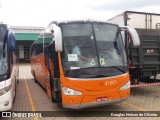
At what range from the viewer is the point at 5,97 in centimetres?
672

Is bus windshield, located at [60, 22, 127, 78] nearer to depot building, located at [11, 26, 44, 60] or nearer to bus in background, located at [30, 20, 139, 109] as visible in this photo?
bus in background, located at [30, 20, 139, 109]


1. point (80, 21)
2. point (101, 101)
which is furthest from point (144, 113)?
point (80, 21)

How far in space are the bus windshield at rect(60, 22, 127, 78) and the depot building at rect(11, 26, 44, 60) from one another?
33584mm

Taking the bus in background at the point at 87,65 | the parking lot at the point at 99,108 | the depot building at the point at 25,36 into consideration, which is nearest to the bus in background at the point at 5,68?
the parking lot at the point at 99,108

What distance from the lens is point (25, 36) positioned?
40250mm

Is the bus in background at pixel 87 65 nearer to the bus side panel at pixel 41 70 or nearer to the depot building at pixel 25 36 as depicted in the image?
the bus side panel at pixel 41 70

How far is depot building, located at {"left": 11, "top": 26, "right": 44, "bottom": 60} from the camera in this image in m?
40.2

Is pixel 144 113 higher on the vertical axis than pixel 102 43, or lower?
lower

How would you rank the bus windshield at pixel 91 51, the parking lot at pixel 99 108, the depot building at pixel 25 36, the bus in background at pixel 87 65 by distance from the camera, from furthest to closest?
the depot building at pixel 25 36 < the parking lot at pixel 99 108 < the bus windshield at pixel 91 51 < the bus in background at pixel 87 65

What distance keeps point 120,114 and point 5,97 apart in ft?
11.4

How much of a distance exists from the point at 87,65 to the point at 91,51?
18.6 inches

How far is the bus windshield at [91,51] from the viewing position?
7180mm

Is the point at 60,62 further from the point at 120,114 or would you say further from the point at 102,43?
the point at 120,114

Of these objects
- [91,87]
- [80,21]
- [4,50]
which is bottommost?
[91,87]
